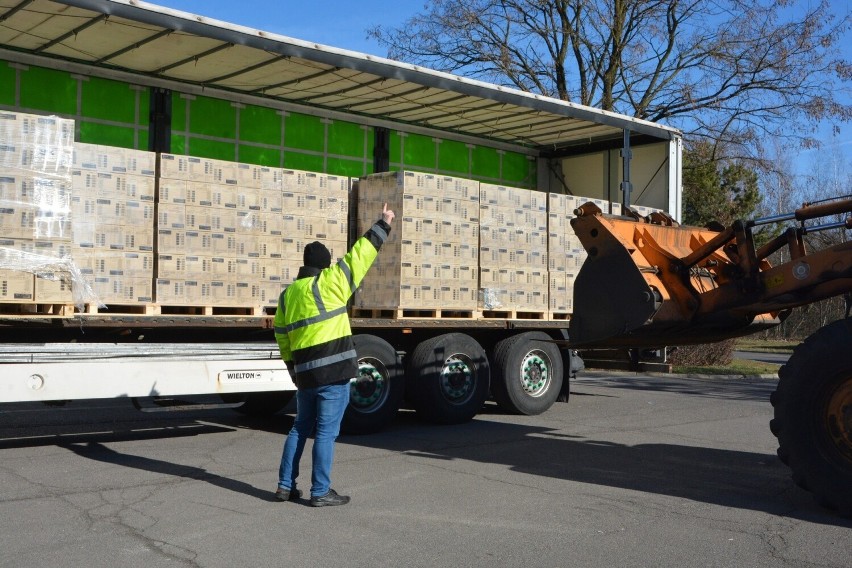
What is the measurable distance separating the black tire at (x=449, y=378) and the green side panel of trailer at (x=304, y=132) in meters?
3.01

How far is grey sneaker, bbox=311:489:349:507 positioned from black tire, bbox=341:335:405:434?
339 cm

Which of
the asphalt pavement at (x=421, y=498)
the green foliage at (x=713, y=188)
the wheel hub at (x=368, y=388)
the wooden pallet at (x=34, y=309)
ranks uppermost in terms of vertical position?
the green foliage at (x=713, y=188)

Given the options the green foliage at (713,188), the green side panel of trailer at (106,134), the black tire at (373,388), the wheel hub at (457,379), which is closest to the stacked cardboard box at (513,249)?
the wheel hub at (457,379)

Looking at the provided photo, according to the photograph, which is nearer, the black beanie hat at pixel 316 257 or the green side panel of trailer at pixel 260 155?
the black beanie hat at pixel 316 257

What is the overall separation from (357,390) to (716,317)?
3.92 metres

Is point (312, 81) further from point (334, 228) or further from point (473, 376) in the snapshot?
point (473, 376)

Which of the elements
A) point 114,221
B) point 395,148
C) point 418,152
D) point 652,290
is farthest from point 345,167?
point 652,290

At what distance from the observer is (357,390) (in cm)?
1040

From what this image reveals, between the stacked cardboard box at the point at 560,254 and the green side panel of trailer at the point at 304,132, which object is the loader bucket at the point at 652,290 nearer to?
the stacked cardboard box at the point at 560,254

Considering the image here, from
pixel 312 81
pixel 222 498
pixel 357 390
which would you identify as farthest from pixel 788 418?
pixel 312 81

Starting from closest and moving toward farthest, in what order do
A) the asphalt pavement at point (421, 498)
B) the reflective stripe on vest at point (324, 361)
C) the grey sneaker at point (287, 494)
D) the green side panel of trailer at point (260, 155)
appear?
the asphalt pavement at point (421, 498) → the reflective stripe on vest at point (324, 361) → the grey sneaker at point (287, 494) → the green side panel of trailer at point (260, 155)

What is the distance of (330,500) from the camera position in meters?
6.77

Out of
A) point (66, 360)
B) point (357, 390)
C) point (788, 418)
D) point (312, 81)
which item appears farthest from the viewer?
point (312, 81)

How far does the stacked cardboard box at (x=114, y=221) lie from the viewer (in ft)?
28.9
